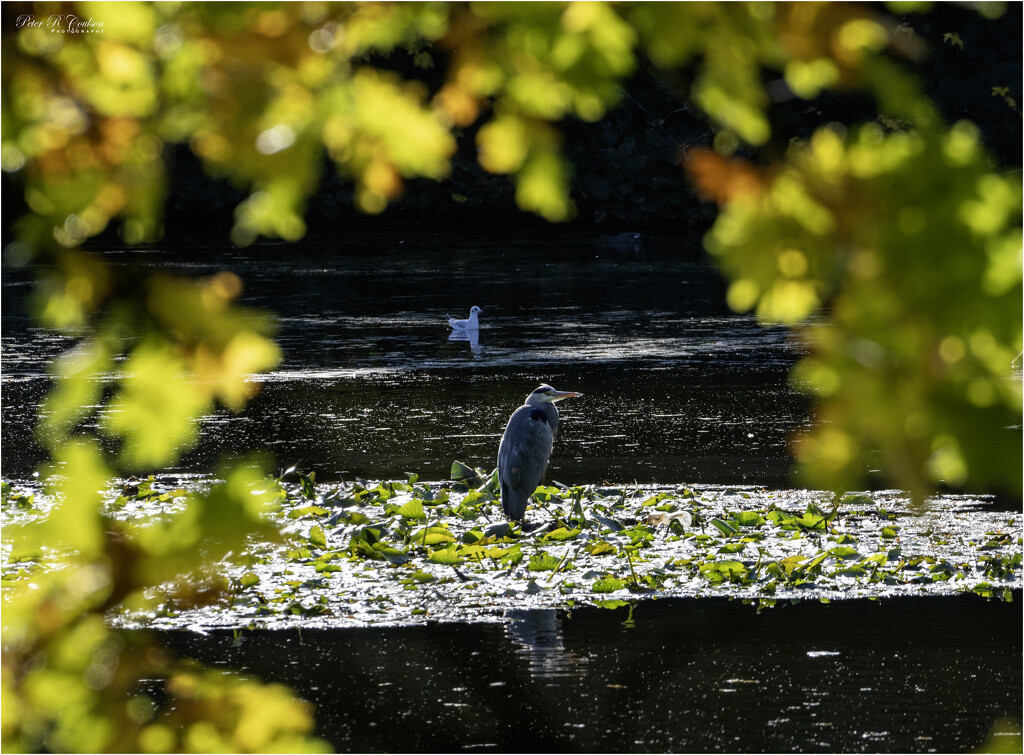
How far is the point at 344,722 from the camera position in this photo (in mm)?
5891

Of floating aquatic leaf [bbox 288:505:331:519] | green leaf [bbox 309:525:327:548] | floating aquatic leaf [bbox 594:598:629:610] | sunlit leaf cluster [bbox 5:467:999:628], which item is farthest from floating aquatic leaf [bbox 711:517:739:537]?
floating aquatic leaf [bbox 288:505:331:519]

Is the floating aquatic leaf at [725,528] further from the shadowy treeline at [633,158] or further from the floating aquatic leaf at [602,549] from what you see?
the shadowy treeline at [633,158]

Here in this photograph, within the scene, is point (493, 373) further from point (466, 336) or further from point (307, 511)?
point (307, 511)

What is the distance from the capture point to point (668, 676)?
6.40 m

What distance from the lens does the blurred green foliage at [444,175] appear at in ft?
4.43

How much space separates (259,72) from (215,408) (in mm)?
13822

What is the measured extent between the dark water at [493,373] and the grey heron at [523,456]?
5.29ft

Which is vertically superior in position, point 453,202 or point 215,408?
point 453,202

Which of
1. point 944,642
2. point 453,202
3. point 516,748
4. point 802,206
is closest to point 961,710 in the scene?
point 944,642

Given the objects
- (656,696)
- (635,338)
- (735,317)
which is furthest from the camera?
(735,317)

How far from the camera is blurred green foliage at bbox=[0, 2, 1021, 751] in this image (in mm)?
1351

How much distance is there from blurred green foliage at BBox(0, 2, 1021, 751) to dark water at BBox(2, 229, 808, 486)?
9.14 m

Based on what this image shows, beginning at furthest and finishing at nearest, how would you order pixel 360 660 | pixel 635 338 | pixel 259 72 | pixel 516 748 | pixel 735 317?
pixel 735 317 < pixel 635 338 < pixel 360 660 < pixel 516 748 < pixel 259 72

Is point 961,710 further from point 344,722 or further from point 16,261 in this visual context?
point 16,261
